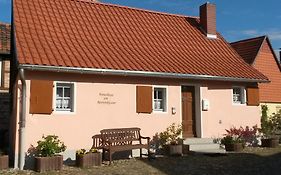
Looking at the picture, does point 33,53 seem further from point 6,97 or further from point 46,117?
point 6,97

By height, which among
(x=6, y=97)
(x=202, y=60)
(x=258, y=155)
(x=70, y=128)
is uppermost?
(x=202, y=60)

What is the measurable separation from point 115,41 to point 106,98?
2988 millimetres

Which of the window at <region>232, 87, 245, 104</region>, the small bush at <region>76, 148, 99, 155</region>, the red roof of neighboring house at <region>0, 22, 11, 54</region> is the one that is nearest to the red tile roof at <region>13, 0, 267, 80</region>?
the window at <region>232, 87, 245, 104</region>

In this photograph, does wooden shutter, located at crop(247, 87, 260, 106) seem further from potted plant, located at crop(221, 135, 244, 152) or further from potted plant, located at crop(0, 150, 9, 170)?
potted plant, located at crop(0, 150, 9, 170)

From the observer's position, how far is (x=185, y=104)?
15.0 meters

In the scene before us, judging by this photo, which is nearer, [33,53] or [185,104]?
[33,53]

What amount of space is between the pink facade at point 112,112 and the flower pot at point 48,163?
0.90 metres

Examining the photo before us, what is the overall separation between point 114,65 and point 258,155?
634 centimetres

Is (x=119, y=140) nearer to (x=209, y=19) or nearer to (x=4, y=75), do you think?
(x=209, y=19)

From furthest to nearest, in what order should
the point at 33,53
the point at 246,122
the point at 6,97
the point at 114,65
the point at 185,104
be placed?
the point at 6,97
the point at 246,122
the point at 185,104
the point at 114,65
the point at 33,53

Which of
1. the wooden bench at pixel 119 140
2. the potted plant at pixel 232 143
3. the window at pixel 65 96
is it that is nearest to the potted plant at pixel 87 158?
the wooden bench at pixel 119 140

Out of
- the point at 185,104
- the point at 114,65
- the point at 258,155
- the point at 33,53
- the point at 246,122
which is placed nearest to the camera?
the point at 33,53

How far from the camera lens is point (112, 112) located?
1276 centimetres

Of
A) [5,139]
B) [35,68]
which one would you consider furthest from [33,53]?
[5,139]
